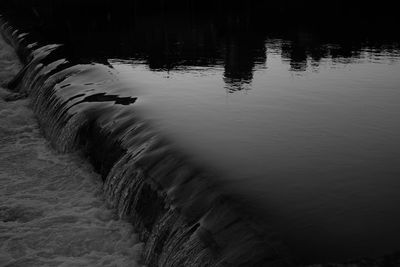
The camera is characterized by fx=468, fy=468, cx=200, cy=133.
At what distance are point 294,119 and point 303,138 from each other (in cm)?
109

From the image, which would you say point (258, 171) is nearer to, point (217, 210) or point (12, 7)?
point (217, 210)

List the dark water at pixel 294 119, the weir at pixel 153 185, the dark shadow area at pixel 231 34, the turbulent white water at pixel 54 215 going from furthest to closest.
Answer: the dark shadow area at pixel 231 34
the turbulent white water at pixel 54 215
the dark water at pixel 294 119
the weir at pixel 153 185

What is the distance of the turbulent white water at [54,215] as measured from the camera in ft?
21.1

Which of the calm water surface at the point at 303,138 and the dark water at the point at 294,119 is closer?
the calm water surface at the point at 303,138

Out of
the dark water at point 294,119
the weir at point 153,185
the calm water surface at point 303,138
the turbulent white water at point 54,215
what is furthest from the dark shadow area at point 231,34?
the turbulent white water at point 54,215

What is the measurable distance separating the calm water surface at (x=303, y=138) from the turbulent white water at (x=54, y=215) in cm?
170

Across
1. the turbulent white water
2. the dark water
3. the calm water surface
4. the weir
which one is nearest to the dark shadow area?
the dark water

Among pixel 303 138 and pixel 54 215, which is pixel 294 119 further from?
pixel 54 215

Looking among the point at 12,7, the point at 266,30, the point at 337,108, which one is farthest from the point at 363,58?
the point at 12,7

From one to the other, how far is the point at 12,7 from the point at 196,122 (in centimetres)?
4963

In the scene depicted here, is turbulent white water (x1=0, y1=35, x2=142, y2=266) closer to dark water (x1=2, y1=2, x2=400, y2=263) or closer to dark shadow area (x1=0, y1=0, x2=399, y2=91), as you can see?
dark water (x1=2, y1=2, x2=400, y2=263)

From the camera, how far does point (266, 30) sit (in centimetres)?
2341

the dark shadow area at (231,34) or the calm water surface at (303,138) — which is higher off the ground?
the calm water surface at (303,138)

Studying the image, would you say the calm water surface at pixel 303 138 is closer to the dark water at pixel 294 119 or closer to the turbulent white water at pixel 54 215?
the dark water at pixel 294 119
